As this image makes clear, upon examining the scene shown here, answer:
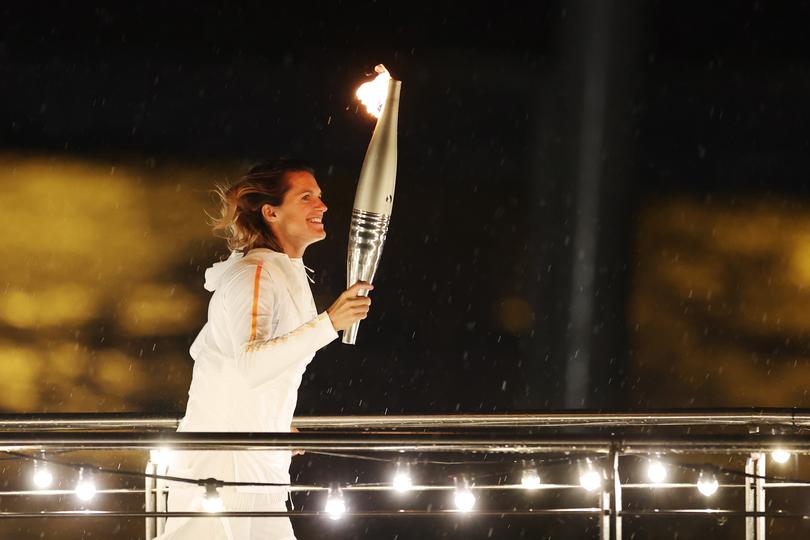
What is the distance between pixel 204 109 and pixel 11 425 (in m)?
2.05

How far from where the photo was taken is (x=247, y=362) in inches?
109

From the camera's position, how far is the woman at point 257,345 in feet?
9.12

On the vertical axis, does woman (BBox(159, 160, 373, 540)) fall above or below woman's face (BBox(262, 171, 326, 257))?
below

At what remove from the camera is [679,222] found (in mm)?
5457

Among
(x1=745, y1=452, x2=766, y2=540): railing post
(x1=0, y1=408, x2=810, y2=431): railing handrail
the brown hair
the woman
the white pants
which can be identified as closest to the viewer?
the woman

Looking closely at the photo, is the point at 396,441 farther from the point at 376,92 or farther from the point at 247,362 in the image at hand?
the point at 376,92

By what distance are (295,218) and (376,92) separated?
425mm

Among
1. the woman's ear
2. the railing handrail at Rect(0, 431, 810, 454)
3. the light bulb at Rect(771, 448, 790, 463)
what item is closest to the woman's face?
the woman's ear

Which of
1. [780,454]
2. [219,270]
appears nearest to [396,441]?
[219,270]

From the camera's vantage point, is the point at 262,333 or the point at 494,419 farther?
the point at 494,419

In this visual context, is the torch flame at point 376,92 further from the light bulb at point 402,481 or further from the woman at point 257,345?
the light bulb at point 402,481

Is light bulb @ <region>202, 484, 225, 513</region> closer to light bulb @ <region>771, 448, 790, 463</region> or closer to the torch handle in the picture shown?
the torch handle

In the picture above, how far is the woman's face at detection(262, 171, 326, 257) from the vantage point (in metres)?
3.14

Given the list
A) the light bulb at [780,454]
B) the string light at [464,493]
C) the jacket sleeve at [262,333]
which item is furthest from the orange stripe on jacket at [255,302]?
the light bulb at [780,454]
